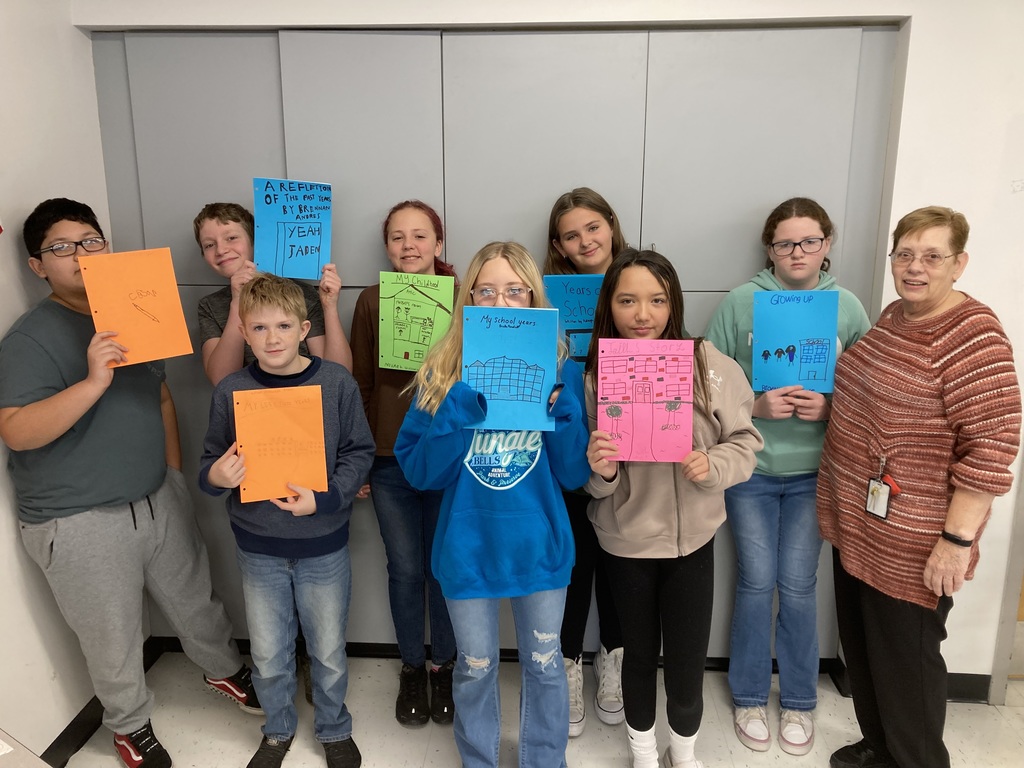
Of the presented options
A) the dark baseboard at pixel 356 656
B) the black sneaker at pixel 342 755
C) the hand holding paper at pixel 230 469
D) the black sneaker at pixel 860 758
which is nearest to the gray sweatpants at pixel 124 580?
the dark baseboard at pixel 356 656

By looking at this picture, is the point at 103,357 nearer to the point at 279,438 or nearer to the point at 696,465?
the point at 279,438

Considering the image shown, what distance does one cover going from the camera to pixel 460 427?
1624mm

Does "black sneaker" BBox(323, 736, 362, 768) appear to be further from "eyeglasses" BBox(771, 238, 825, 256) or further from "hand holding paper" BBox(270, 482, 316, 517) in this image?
"eyeglasses" BBox(771, 238, 825, 256)

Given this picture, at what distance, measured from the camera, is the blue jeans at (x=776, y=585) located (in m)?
2.15

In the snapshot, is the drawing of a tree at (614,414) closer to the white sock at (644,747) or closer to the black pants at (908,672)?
the black pants at (908,672)

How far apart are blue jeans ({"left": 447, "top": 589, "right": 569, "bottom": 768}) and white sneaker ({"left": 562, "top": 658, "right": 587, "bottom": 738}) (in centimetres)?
36

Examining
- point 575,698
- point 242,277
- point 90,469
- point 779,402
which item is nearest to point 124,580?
point 90,469

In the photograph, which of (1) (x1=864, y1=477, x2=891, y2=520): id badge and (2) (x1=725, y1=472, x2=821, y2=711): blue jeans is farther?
(2) (x1=725, y1=472, x2=821, y2=711): blue jeans

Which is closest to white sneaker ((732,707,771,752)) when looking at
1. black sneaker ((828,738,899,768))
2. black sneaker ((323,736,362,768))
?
black sneaker ((828,738,899,768))

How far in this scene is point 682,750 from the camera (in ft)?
6.40

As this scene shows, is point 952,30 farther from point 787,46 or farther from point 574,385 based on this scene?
point 574,385

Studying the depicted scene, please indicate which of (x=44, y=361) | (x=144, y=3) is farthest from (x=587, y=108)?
(x=44, y=361)

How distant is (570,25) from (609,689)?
2.27m

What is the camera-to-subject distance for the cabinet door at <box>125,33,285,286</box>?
2.30m
